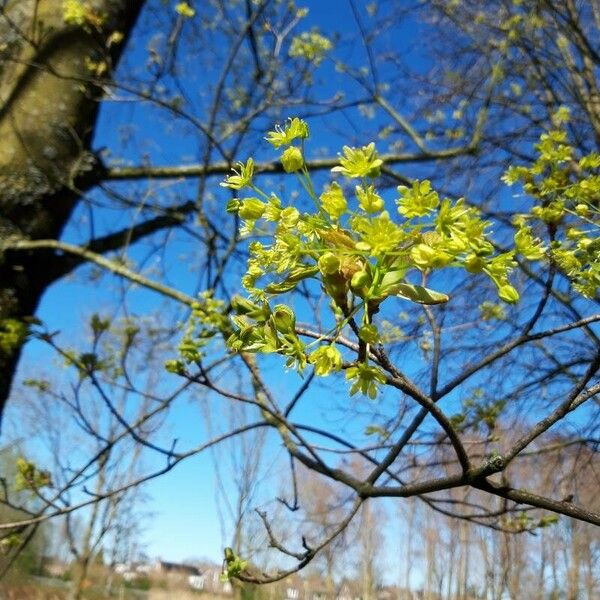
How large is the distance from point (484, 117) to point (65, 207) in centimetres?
275

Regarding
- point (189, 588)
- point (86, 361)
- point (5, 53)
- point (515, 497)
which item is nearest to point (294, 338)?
point (515, 497)

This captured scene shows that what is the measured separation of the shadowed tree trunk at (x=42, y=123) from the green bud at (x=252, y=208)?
2.74 m

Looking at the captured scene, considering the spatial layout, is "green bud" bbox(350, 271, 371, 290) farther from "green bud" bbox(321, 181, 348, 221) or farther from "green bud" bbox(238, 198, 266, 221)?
"green bud" bbox(238, 198, 266, 221)

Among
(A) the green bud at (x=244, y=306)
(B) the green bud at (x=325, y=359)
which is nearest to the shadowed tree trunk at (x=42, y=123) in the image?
(A) the green bud at (x=244, y=306)

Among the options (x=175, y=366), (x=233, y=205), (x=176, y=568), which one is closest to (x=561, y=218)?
(x=233, y=205)

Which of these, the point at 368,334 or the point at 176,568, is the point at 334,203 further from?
the point at 176,568

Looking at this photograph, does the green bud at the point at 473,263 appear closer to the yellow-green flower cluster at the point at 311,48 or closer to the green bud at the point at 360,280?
the green bud at the point at 360,280

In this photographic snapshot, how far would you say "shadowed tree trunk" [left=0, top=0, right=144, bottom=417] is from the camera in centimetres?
335

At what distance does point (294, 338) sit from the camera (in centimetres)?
78

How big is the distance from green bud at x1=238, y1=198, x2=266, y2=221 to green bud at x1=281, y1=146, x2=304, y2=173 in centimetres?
7

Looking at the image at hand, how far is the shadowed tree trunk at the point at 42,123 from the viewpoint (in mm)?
3354

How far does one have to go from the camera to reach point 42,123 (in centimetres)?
345

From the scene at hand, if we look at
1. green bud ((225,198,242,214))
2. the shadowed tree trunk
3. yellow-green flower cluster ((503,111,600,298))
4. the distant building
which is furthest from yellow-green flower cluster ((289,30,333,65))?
the distant building

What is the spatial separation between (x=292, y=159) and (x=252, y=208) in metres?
0.09
